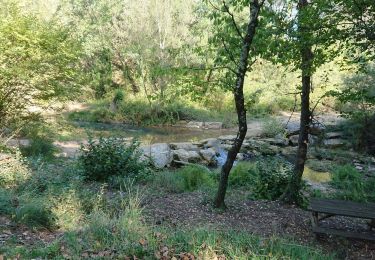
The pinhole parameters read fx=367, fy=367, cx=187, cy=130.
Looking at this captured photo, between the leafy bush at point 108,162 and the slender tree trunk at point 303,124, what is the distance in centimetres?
308

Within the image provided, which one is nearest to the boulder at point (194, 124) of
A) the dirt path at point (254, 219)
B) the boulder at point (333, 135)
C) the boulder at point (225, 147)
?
the boulder at point (225, 147)

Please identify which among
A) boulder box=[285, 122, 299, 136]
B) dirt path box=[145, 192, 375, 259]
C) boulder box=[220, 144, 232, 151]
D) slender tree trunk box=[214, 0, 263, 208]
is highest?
slender tree trunk box=[214, 0, 263, 208]

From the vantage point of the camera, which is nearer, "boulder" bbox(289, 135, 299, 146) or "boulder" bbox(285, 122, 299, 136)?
"boulder" bbox(289, 135, 299, 146)

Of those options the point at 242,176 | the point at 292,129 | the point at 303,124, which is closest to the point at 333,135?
the point at 292,129

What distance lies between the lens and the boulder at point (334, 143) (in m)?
15.1

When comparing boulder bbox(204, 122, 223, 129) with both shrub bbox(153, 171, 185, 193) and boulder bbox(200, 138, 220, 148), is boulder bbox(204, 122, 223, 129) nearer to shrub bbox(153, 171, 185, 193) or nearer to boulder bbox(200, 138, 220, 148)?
boulder bbox(200, 138, 220, 148)

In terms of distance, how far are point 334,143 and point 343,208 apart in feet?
35.5

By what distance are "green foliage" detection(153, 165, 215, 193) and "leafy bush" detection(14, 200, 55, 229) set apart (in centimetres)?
289

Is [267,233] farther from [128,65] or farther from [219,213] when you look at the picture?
[128,65]

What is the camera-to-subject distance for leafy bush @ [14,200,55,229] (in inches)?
185

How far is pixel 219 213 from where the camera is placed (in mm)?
5793

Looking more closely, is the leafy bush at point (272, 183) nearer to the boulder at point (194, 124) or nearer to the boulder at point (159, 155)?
the boulder at point (159, 155)

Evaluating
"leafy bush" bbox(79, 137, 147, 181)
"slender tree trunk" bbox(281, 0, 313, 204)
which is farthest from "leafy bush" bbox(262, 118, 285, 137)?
"slender tree trunk" bbox(281, 0, 313, 204)

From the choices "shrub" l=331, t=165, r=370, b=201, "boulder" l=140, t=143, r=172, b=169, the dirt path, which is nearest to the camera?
the dirt path
